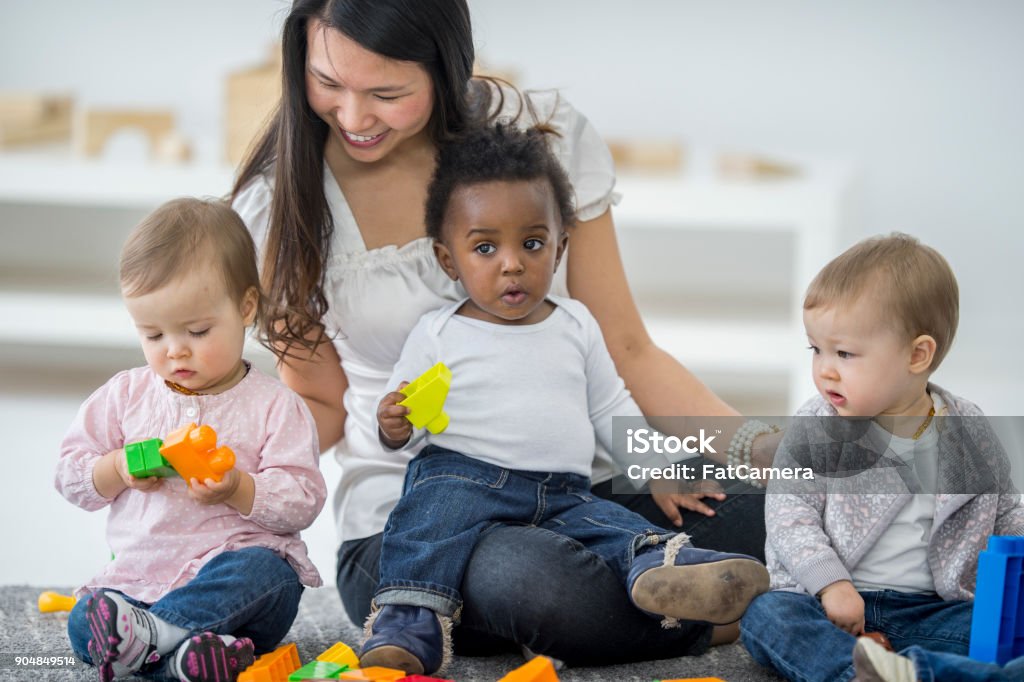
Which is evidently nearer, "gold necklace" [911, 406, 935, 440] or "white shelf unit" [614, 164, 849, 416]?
"gold necklace" [911, 406, 935, 440]

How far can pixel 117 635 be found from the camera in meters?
1.08

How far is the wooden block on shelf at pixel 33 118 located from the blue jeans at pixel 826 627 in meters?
2.15

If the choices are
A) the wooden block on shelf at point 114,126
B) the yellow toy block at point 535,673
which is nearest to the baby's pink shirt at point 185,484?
the yellow toy block at point 535,673

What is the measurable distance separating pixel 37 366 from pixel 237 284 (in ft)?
6.25

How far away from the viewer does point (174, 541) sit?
3.91ft

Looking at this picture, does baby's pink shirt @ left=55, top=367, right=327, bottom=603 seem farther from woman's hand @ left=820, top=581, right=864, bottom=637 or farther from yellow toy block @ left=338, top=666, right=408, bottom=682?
woman's hand @ left=820, top=581, right=864, bottom=637

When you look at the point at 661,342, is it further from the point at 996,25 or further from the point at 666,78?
the point at 996,25

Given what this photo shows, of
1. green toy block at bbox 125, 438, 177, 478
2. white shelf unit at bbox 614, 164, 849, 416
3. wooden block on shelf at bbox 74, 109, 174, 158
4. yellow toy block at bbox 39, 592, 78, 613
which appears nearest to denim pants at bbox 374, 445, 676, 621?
green toy block at bbox 125, 438, 177, 478

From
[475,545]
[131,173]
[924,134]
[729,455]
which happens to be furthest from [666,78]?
[475,545]

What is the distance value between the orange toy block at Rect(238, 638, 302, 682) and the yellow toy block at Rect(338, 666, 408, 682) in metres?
0.09

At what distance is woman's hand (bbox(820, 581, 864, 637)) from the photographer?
1.11 metres

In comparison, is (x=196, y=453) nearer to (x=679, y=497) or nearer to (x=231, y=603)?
(x=231, y=603)

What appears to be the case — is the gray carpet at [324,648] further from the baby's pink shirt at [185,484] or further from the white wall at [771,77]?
the white wall at [771,77]

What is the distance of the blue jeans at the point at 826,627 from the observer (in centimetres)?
109
